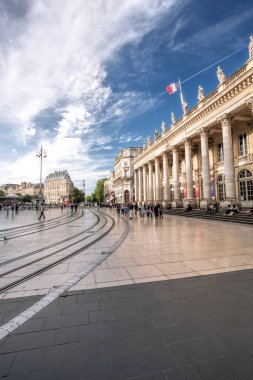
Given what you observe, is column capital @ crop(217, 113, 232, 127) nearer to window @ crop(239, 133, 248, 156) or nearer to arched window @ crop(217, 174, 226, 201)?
window @ crop(239, 133, 248, 156)

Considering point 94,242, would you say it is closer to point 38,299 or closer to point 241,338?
point 38,299

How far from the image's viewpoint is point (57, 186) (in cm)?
15538

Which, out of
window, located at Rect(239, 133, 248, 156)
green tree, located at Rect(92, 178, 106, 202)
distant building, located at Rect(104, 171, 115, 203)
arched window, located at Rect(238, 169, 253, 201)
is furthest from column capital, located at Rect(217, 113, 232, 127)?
green tree, located at Rect(92, 178, 106, 202)

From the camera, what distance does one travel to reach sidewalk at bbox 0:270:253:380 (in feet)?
6.86

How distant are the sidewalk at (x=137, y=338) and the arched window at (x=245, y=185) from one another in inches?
873

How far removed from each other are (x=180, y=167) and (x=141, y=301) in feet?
120

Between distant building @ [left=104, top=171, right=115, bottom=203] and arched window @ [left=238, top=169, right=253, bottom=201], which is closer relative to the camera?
arched window @ [left=238, top=169, right=253, bottom=201]

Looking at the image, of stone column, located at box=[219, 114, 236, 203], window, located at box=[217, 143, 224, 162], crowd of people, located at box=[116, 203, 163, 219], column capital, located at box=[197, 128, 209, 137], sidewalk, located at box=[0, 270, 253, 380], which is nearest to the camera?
sidewalk, located at box=[0, 270, 253, 380]

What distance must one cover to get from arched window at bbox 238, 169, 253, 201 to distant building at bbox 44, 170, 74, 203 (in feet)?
436

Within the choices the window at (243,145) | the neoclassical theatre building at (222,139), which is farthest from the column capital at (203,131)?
the window at (243,145)

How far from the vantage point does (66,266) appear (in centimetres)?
575

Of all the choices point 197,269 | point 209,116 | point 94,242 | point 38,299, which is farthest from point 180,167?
point 38,299

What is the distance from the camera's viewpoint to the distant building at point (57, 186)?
14988cm

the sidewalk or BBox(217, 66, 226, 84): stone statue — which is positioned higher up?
BBox(217, 66, 226, 84): stone statue
